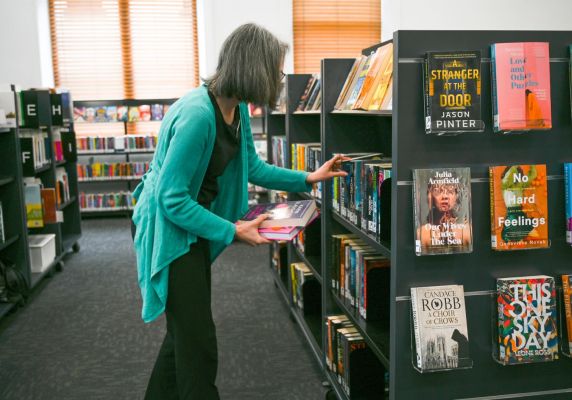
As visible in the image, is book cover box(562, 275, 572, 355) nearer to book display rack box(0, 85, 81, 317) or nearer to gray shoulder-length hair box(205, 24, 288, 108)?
gray shoulder-length hair box(205, 24, 288, 108)

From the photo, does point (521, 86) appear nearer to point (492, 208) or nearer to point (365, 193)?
point (492, 208)

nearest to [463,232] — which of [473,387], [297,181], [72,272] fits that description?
[473,387]

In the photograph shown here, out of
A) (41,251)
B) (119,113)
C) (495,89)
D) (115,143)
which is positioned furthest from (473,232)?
(119,113)

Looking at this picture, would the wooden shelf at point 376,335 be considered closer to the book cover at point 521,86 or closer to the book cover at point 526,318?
the book cover at point 526,318

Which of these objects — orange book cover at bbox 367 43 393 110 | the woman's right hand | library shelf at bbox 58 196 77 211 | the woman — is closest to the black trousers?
the woman

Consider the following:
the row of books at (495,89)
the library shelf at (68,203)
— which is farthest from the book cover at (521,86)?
the library shelf at (68,203)

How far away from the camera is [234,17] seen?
732 cm

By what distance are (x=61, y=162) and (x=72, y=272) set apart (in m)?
1.12

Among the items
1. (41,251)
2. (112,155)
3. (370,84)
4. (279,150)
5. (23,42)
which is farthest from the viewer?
(112,155)

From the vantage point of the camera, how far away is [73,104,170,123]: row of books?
7.25 meters

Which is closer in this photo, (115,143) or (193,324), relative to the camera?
(193,324)

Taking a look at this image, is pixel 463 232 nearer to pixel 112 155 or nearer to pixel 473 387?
pixel 473 387

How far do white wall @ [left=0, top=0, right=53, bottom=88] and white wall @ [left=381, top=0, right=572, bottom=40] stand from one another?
178 inches

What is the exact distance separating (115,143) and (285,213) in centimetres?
572
